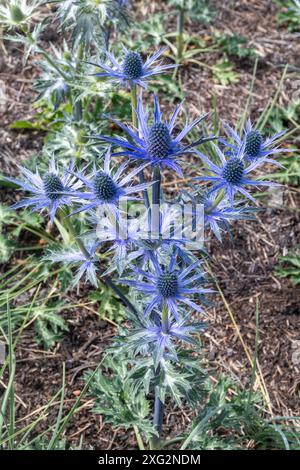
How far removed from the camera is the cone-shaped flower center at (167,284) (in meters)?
1.75

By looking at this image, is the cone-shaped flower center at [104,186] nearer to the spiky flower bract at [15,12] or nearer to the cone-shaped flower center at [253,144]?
the cone-shaped flower center at [253,144]

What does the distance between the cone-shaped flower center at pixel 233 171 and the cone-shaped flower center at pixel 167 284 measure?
331mm

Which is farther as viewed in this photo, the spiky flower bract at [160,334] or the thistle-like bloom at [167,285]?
the spiky flower bract at [160,334]

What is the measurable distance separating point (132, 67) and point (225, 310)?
4.52ft

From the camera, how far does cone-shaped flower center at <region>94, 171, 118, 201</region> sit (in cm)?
171

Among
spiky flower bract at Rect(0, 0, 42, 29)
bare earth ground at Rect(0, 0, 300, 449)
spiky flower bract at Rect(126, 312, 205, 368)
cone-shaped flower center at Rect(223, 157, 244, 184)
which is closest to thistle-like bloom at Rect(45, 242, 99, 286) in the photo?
spiky flower bract at Rect(126, 312, 205, 368)

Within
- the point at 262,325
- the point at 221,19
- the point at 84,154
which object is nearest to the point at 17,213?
the point at 84,154

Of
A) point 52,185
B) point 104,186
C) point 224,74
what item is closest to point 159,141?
point 104,186

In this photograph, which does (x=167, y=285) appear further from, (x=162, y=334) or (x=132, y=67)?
(x=132, y=67)

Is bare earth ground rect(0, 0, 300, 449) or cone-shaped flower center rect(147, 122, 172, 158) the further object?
bare earth ground rect(0, 0, 300, 449)

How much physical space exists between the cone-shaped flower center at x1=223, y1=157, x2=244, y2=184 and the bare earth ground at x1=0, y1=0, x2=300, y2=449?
0.92 meters

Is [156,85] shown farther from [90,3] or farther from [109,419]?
[109,419]

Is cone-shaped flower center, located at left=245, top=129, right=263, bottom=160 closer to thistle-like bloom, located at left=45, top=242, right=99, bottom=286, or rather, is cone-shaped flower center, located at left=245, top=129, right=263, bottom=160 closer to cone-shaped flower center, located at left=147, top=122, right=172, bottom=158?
cone-shaped flower center, located at left=147, top=122, right=172, bottom=158

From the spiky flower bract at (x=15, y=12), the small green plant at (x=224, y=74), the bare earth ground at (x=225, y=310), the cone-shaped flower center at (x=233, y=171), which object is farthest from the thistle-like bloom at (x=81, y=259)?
the small green plant at (x=224, y=74)
